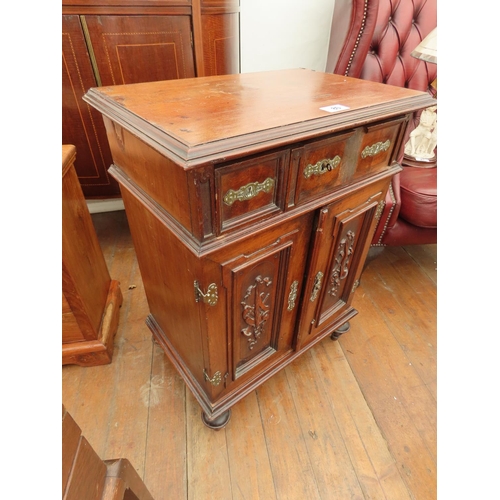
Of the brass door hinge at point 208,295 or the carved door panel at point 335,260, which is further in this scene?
the carved door panel at point 335,260

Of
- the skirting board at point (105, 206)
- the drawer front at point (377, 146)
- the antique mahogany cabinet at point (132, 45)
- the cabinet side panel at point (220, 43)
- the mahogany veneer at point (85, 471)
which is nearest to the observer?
the mahogany veneer at point (85, 471)

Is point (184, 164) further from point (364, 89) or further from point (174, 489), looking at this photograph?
point (174, 489)

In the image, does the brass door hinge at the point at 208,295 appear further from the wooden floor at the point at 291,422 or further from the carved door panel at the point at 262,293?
the wooden floor at the point at 291,422

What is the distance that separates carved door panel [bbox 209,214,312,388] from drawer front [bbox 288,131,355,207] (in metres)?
0.08

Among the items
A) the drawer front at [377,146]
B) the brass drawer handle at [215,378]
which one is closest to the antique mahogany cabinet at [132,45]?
the drawer front at [377,146]

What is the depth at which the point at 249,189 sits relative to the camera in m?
0.67

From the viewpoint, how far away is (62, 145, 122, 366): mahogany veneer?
1057 millimetres

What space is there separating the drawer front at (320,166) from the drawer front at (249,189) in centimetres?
4

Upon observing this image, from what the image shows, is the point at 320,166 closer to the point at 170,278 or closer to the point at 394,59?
the point at 170,278

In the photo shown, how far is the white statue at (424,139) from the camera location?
160 cm

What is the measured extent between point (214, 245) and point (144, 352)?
877 millimetres

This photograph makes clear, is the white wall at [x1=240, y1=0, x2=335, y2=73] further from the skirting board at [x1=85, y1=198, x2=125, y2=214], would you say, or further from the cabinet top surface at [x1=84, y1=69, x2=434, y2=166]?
the skirting board at [x1=85, y1=198, x2=125, y2=214]

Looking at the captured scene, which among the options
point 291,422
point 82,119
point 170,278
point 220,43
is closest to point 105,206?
point 82,119

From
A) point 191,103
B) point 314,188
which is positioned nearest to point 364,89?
point 314,188
